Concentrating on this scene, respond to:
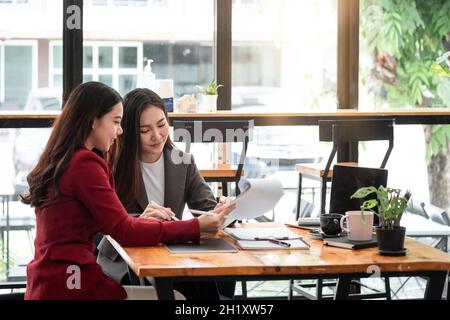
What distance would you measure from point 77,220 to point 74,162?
172 millimetres

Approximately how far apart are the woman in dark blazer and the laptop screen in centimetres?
40

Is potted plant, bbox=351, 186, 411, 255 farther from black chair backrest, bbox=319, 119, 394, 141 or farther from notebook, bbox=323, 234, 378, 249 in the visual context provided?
black chair backrest, bbox=319, 119, 394, 141

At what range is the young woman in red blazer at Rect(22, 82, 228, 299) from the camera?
8.14 ft

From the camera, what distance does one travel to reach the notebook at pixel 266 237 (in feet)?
8.45

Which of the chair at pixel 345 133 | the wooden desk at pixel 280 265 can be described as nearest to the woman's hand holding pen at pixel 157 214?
the wooden desk at pixel 280 265

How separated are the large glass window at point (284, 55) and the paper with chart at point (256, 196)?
2.51 m

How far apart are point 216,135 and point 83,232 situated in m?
1.96

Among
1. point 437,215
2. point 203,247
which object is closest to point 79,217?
point 203,247

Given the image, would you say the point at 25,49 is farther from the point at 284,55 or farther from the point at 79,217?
the point at 79,217

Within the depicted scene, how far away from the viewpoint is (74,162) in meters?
2.55

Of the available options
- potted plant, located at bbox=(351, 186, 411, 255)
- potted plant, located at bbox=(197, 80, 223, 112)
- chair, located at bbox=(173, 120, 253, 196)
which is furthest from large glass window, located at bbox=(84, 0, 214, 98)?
potted plant, located at bbox=(351, 186, 411, 255)

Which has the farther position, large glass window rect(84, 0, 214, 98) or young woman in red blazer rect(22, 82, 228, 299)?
large glass window rect(84, 0, 214, 98)
